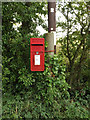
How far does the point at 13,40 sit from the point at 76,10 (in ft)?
6.30

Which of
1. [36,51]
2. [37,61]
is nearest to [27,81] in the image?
[37,61]

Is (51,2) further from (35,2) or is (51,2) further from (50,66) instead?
(50,66)

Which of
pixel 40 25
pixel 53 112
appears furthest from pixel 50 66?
pixel 40 25

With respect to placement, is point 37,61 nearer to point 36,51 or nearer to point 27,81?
point 36,51

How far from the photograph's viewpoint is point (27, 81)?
3.13m

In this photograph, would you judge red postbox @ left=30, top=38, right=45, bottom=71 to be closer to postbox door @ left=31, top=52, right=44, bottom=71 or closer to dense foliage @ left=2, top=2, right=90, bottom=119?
postbox door @ left=31, top=52, right=44, bottom=71

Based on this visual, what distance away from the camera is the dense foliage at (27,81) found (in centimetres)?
311

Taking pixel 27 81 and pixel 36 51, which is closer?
pixel 36 51

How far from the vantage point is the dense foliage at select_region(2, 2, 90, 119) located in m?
3.11

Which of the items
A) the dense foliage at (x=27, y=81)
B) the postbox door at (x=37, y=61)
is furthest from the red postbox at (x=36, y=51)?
the dense foliage at (x=27, y=81)

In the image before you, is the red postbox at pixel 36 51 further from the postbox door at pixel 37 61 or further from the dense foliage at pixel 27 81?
the dense foliage at pixel 27 81

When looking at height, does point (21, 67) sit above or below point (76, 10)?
below

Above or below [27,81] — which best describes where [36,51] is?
above

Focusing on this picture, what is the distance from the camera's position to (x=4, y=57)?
3.43 meters
